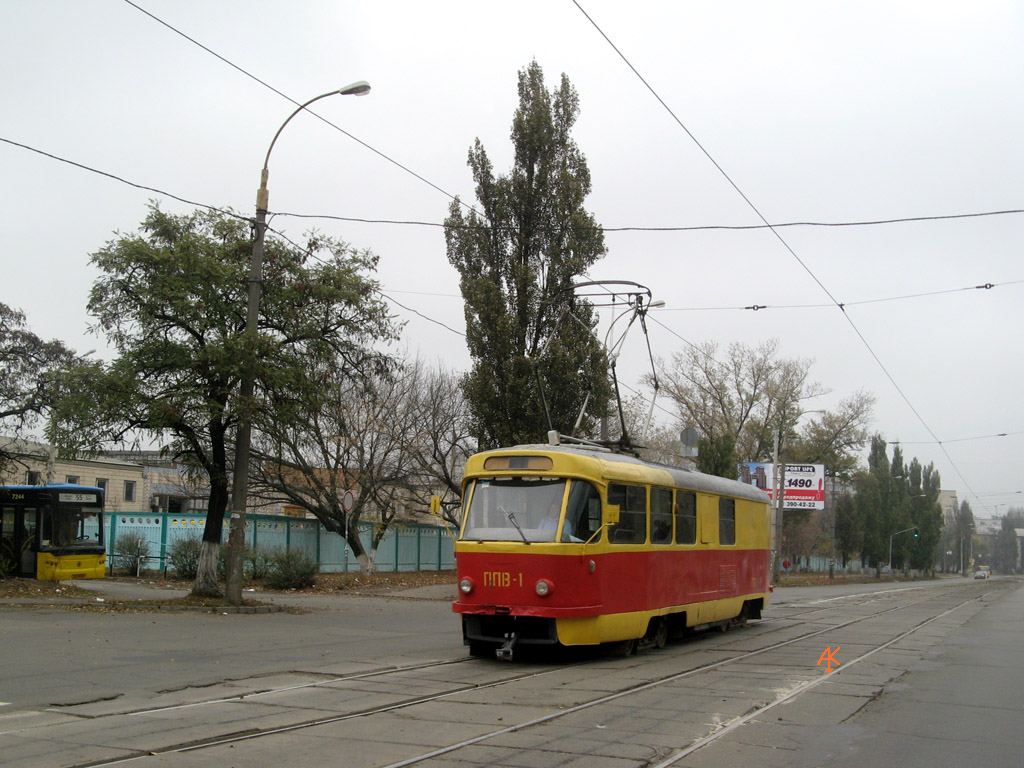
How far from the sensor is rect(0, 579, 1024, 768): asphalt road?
725 cm

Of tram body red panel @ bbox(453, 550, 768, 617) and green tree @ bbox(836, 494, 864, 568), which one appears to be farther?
green tree @ bbox(836, 494, 864, 568)

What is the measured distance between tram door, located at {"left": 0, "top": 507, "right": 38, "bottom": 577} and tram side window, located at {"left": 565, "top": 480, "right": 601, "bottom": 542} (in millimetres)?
20320

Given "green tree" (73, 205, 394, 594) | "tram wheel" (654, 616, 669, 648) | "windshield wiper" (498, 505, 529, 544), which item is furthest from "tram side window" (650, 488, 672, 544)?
"green tree" (73, 205, 394, 594)

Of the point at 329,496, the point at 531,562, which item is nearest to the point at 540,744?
the point at 531,562

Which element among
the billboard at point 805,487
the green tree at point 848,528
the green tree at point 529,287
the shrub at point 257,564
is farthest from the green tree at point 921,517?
the shrub at point 257,564

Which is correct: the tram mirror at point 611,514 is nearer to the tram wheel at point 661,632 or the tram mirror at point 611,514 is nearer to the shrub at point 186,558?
the tram wheel at point 661,632

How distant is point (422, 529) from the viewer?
40.2m

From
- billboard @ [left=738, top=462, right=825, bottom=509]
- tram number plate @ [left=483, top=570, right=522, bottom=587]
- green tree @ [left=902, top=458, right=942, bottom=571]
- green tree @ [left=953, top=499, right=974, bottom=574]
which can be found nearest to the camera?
tram number plate @ [left=483, top=570, right=522, bottom=587]

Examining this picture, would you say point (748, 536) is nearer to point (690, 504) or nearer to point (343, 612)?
point (690, 504)

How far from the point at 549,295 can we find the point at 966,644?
14.2 meters

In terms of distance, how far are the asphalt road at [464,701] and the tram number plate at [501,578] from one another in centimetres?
106

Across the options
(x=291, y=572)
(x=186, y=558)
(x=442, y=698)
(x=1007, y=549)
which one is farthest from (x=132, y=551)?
(x=1007, y=549)

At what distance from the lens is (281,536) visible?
32938 millimetres

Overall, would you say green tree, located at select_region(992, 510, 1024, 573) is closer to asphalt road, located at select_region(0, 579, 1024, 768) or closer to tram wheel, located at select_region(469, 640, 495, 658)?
asphalt road, located at select_region(0, 579, 1024, 768)
